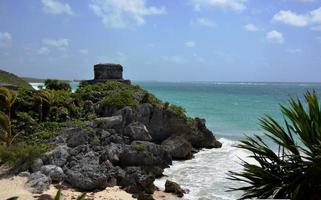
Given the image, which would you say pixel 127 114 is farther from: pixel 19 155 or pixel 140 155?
pixel 19 155

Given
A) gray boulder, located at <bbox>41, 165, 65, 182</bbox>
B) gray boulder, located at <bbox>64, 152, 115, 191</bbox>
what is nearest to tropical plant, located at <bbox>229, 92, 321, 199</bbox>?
Result: gray boulder, located at <bbox>64, 152, 115, 191</bbox>

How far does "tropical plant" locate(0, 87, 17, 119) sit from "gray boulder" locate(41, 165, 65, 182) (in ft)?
21.7

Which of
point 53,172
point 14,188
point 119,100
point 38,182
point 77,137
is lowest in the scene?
point 14,188

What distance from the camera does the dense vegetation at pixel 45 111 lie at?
1951 cm

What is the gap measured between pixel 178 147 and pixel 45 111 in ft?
25.8

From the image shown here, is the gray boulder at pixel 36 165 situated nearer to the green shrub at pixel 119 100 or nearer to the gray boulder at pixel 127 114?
A: the gray boulder at pixel 127 114

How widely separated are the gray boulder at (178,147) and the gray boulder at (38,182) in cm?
986

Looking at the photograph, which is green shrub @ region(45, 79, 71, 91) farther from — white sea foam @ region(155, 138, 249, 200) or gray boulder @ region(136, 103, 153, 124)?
white sea foam @ region(155, 138, 249, 200)

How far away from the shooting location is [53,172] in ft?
58.7

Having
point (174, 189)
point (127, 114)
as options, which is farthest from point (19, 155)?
point (127, 114)

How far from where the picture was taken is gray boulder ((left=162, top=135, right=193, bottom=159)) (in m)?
26.1

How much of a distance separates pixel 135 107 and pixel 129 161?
7.27 metres

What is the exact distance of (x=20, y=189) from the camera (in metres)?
16.3

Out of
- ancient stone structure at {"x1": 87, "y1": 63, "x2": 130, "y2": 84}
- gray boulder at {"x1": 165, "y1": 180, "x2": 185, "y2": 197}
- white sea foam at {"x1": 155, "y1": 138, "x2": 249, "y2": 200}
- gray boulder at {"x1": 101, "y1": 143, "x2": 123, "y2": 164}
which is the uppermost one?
ancient stone structure at {"x1": 87, "y1": 63, "x2": 130, "y2": 84}
